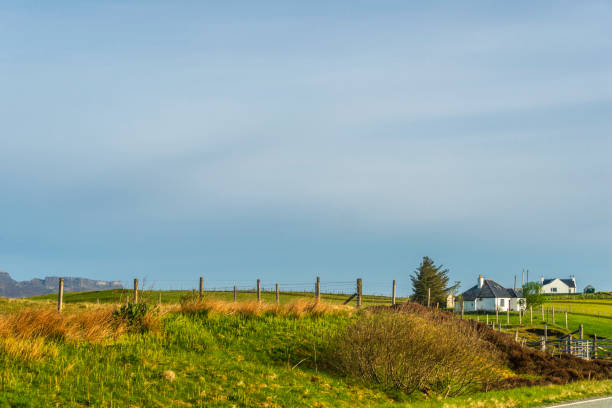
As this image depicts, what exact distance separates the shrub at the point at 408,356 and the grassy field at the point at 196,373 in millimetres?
573

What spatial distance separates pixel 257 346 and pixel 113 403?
896cm

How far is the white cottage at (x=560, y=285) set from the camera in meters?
192

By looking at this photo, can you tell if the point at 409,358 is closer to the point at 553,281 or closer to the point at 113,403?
the point at 113,403

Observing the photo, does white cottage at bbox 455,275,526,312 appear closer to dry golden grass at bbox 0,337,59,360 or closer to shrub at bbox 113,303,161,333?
shrub at bbox 113,303,161,333

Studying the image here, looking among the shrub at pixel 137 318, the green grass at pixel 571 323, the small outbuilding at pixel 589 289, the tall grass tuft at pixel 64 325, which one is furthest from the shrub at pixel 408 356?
the small outbuilding at pixel 589 289

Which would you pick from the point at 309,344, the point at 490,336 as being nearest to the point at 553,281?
the point at 490,336

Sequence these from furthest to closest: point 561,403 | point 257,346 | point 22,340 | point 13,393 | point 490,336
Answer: point 490,336, point 257,346, point 561,403, point 22,340, point 13,393

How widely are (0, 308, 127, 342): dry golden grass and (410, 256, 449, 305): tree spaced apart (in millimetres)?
62025

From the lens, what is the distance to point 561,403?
17328 mm

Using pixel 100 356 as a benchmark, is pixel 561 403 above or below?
below

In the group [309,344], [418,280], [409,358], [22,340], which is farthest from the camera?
[418,280]

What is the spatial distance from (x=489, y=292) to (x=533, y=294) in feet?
28.4

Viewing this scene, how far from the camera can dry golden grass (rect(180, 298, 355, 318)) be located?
2441 centimetres

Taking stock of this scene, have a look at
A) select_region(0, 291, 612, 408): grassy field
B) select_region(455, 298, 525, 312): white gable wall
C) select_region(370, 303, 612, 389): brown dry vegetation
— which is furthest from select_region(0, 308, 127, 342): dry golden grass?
select_region(455, 298, 525, 312): white gable wall
